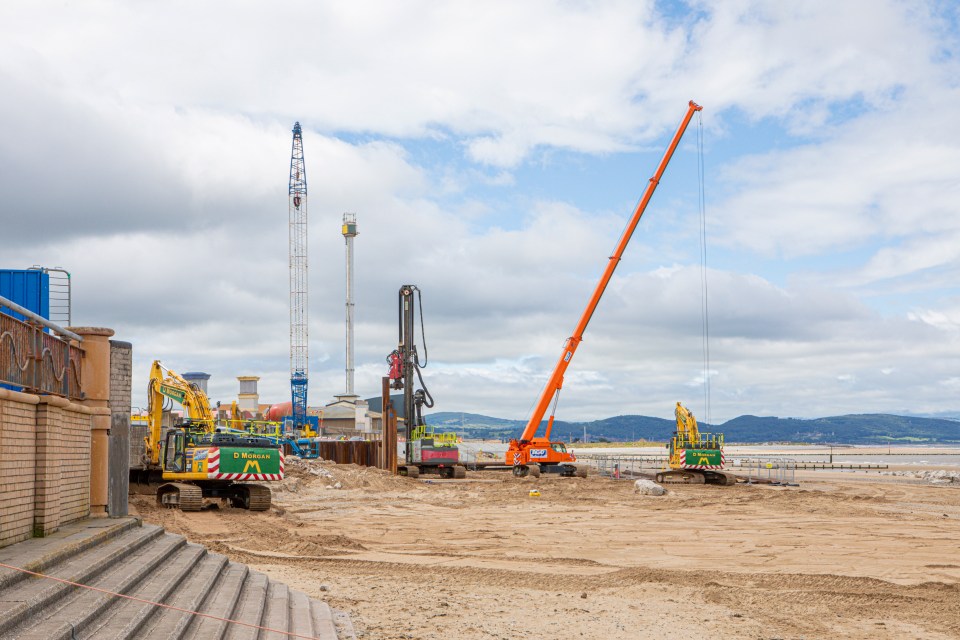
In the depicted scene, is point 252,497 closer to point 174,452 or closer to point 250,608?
point 174,452

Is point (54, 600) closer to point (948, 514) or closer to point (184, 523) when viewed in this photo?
point (184, 523)

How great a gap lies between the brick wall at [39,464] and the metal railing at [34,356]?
0.24 metres

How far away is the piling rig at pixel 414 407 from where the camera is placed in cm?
4588

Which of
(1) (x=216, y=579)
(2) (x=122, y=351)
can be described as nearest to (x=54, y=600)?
(1) (x=216, y=579)

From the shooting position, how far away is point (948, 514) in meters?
27.3

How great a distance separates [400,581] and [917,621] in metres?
7.33

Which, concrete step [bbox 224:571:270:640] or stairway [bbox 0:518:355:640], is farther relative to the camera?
concrete step [bbox 224:571:270:640]

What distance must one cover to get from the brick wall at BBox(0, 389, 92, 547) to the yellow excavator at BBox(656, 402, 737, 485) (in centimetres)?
3052

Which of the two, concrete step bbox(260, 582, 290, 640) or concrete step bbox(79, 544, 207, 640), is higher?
concrete step bbox(79, 544, 207, 640)

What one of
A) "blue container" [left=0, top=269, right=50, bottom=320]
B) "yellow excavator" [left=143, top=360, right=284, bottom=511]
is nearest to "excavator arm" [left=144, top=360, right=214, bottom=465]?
"yellow excavator" [left=143, top=360, right=284, bottom=511]

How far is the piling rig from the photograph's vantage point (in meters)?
45.9

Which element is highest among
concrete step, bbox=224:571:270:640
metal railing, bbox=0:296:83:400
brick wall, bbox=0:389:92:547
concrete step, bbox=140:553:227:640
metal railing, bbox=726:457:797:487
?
metal railing, bbox=0:296:83:400

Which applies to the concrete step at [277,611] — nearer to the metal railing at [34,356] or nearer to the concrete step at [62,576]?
the concrete step at [62,576]

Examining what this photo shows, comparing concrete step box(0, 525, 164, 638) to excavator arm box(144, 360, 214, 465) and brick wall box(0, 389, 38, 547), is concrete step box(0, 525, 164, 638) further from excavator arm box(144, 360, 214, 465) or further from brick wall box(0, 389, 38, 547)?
excavator arm box(144, 360, 214, 465)
